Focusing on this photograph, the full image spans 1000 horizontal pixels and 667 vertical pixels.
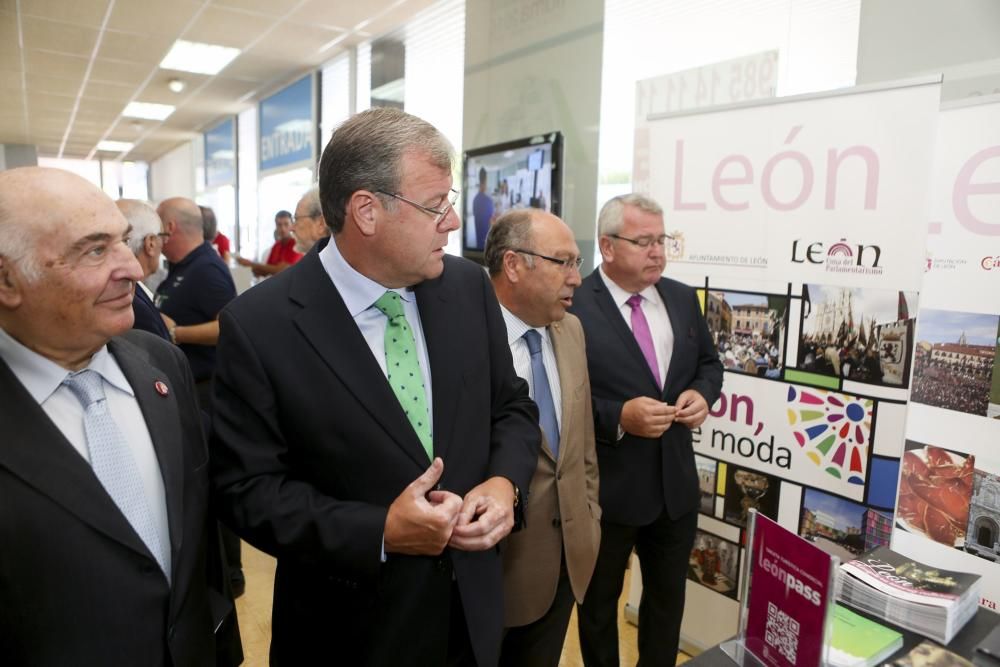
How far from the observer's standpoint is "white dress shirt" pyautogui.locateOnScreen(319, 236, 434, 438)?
1306mm

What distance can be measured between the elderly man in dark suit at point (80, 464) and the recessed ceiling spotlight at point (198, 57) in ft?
20.7

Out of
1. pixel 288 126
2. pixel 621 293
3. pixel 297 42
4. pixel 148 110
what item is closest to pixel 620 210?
pixel 621 293

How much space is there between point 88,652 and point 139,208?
2.24 metres

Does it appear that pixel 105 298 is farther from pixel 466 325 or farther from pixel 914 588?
pixel 914 588

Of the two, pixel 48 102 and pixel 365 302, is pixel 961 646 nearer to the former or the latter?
pixel 365 302

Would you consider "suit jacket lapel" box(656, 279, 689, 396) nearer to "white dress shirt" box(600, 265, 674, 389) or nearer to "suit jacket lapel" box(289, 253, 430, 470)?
"white dress shirt" box(600, 265, 674, 389)

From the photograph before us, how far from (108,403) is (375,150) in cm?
67

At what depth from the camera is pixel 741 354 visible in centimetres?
254

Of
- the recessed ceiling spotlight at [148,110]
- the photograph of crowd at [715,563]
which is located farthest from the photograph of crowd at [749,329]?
the recessed ceiling spotlight at [148,110]

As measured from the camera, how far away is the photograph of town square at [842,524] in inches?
85.3

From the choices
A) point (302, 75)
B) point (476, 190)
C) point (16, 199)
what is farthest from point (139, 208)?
point (302, 75)

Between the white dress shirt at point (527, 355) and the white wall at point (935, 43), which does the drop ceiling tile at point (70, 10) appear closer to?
the white dress shirt at point (527, 355)

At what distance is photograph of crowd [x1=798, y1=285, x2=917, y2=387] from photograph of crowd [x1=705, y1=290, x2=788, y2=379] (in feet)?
0.32

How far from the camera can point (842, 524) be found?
2254 mm
